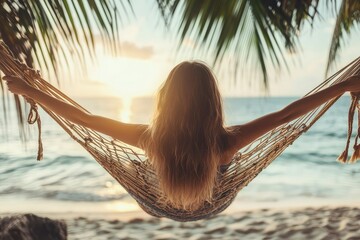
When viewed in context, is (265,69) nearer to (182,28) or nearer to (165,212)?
(182,28)

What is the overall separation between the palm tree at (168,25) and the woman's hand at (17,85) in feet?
0.07

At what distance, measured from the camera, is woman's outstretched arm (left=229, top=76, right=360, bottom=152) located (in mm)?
1248

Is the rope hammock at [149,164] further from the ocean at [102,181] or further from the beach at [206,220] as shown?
the ocean at [102,181]

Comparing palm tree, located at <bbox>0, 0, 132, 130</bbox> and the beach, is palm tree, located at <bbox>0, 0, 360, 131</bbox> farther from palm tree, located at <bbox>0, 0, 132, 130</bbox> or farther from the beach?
the beach

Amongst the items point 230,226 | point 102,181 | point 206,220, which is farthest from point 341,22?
point 102,181

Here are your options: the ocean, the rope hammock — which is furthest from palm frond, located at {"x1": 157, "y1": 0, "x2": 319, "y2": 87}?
the ocean

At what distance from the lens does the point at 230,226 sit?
14.3 feet

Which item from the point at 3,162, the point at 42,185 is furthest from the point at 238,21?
the point at 3,162

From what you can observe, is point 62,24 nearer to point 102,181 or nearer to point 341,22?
point 341,22

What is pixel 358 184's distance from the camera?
24.1ft

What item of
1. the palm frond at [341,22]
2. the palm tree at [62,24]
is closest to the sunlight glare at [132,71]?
the palm tree at [62,24]

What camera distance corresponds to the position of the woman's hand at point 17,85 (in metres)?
1.18

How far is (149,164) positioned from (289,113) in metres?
0.46

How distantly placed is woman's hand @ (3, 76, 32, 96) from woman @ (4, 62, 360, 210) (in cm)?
6
